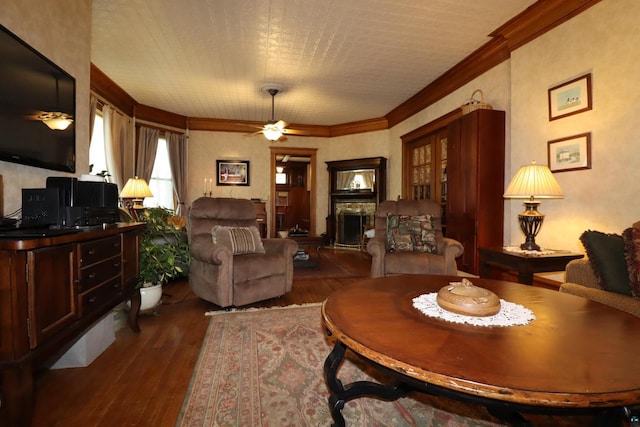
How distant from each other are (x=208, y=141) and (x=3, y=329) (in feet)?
19.4

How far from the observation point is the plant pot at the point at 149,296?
263 cm

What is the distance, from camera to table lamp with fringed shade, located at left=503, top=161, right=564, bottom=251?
2.35m

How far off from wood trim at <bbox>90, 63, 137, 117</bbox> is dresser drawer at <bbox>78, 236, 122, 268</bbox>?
11.3 feet

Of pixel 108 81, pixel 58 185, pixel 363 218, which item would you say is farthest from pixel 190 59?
pixel 363 218

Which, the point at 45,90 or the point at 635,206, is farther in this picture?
the point at 635,206

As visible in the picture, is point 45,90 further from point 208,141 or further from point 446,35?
point 208,141

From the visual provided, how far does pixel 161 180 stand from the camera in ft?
19.7

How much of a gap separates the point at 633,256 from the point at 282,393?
6.49 ft

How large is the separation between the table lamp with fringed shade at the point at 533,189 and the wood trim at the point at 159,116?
19.3 feet

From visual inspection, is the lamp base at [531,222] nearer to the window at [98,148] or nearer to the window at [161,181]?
the window at [98,148]

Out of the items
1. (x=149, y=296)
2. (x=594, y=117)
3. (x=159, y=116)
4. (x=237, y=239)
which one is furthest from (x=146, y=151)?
(x=594, y=117)

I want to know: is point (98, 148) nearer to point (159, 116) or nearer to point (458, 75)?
point (159, 116)

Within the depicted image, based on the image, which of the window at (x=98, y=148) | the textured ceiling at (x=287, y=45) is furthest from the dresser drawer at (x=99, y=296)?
the window at (x=98, y=148)

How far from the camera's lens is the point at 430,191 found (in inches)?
190
